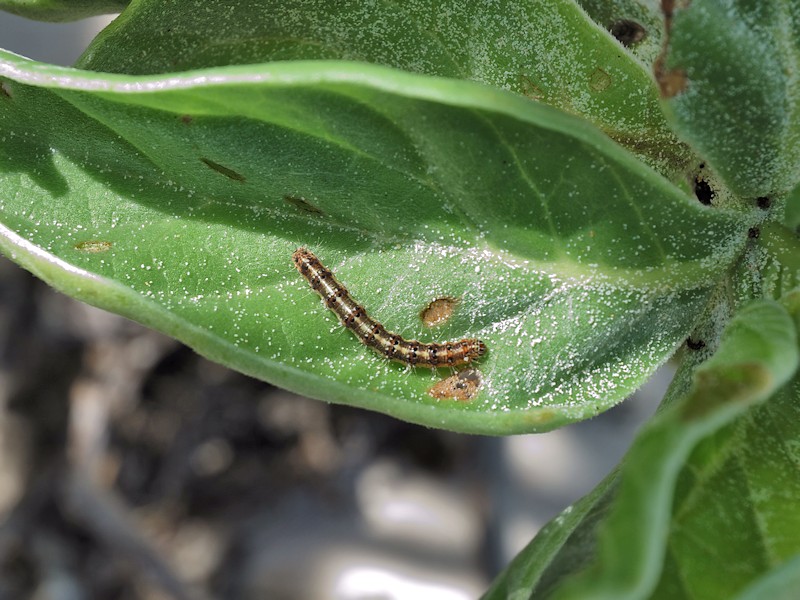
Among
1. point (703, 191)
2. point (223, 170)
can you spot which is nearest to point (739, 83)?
point (703, 191)

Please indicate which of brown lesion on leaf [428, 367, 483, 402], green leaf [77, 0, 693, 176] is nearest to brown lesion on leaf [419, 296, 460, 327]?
brown lesion on leaf [428, 367, 483, 402]

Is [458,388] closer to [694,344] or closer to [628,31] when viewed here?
[694,344]

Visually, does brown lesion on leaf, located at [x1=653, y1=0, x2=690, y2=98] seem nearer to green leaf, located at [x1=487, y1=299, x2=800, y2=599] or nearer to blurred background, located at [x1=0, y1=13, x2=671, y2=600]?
green leaf, located at [x1=487, y1=299, x2=800, y2=599]

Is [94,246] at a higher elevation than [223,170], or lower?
lower

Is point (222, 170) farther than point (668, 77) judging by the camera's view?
Yes

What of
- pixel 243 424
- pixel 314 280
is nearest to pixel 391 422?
pixel 243 424

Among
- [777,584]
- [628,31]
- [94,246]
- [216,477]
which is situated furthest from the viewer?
[216,477]

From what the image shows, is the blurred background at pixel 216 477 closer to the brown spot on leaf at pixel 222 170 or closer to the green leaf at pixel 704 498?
the green leaf at pixel 704 498
